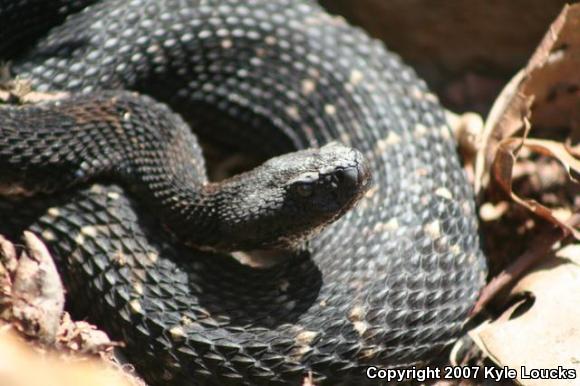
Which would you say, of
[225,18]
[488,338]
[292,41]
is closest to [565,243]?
[488,338]

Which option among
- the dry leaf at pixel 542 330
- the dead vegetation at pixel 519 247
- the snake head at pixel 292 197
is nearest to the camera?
the dead vegetation at pixel 519 247

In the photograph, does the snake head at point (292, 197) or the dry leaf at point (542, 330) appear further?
the snake head at point (292, 197)

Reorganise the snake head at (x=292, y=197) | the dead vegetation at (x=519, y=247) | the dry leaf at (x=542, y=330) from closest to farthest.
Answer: the dead vegetation at (x=519, y=247) < the dry leaf at (x=542, y=330) < the snake head at (x=292, y=197)

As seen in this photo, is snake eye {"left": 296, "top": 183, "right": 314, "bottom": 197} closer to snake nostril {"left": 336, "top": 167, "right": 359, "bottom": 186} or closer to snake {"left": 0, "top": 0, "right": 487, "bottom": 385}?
snake {"left": 0, "top": 0, "right": 487, "bottom": 385}

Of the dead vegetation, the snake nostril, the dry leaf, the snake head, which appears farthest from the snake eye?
the dry leaf

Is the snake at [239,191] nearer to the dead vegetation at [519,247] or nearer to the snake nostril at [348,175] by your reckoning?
the snake nostril at [348,175]

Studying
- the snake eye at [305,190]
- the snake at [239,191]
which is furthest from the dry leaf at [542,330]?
the snake eye at [305,190]

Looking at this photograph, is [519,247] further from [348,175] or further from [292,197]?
[292,197]
